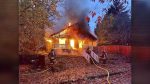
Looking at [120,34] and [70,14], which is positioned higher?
[70,14]

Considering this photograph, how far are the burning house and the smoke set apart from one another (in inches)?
1.7

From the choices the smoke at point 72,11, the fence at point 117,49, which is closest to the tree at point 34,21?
the smoke at point 72,11

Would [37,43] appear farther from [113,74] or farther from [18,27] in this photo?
[113,74]

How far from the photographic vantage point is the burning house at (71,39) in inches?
89.1

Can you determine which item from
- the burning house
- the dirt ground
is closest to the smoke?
the burning house

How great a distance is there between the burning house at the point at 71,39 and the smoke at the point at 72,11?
4 cm

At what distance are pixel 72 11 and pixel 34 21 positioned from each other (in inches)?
13.1

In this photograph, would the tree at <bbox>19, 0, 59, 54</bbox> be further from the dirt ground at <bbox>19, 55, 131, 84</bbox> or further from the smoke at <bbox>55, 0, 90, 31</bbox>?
the dirt ground at <bbox>19, 55, 131, 84</bbox>

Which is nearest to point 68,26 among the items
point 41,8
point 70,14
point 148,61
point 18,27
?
point 70,14

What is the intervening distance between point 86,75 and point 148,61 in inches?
22.6

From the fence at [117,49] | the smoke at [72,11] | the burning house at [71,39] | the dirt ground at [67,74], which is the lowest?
the dirt ground at [67,74]

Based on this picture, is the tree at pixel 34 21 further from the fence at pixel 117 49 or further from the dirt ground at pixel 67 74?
the fence at pixel 117 49

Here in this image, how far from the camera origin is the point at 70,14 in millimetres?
2256

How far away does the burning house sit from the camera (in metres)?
2.26
